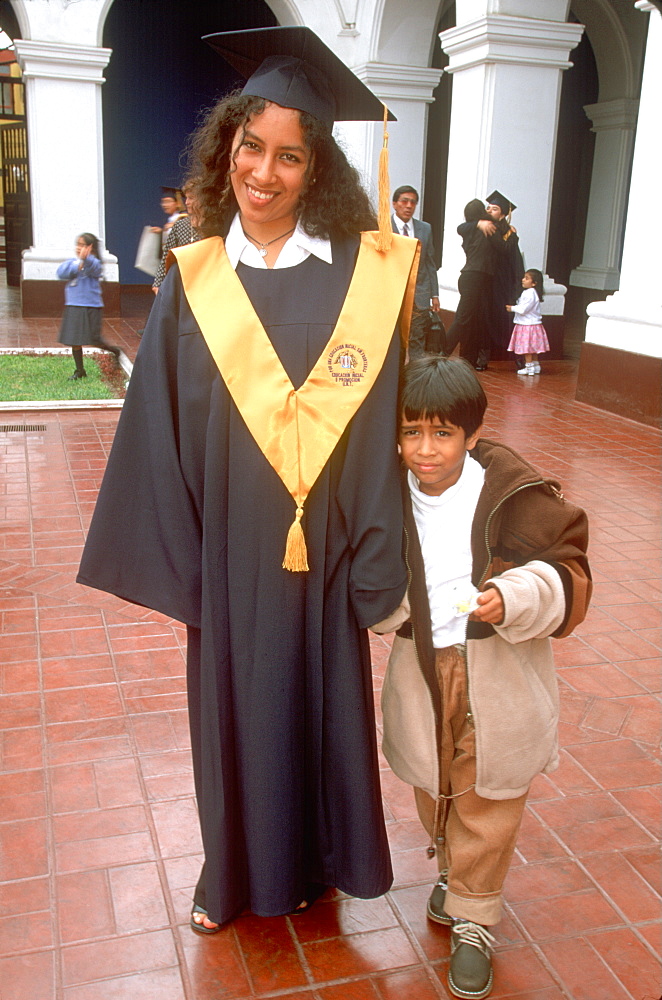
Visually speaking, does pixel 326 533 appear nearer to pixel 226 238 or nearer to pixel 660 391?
pixel 226 238

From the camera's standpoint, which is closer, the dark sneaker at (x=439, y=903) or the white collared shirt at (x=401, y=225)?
the dark sneaker at (x=439, y=903)

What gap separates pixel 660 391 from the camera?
302 inches

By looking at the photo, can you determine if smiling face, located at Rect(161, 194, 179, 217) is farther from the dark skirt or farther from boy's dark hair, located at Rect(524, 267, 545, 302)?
boy's dark hair, located at Rect(524, 267, 545, 302)

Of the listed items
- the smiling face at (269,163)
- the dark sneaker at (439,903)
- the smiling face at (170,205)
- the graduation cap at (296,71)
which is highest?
the graduation cap at (296,71)

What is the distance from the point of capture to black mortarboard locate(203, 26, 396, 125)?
1.98m

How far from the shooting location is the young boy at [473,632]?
196 cm

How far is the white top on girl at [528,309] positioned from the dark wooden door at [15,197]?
1012 centimetres

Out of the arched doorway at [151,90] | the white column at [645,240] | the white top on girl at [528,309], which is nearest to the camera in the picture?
the white column at [645,240]

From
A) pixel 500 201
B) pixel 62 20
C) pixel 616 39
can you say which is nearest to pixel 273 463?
pixel 500 201

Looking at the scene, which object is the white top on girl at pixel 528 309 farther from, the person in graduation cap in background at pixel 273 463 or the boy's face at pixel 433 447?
the boy's face at pixel 433 447

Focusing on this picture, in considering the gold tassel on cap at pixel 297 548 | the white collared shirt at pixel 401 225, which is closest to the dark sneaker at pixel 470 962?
the gold tassel on cap at pixel 297 548

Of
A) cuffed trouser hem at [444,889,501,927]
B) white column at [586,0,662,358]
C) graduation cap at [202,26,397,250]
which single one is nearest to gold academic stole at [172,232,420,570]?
graduation cap at [202,26,397,250]

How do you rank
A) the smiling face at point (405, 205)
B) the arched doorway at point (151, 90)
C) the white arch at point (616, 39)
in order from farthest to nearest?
the arched doorway at point (151, 90)
the white arch at point (616, 39)
the smiling face at point (405, 205)

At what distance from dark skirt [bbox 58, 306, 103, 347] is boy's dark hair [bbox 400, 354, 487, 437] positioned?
7.46 m
